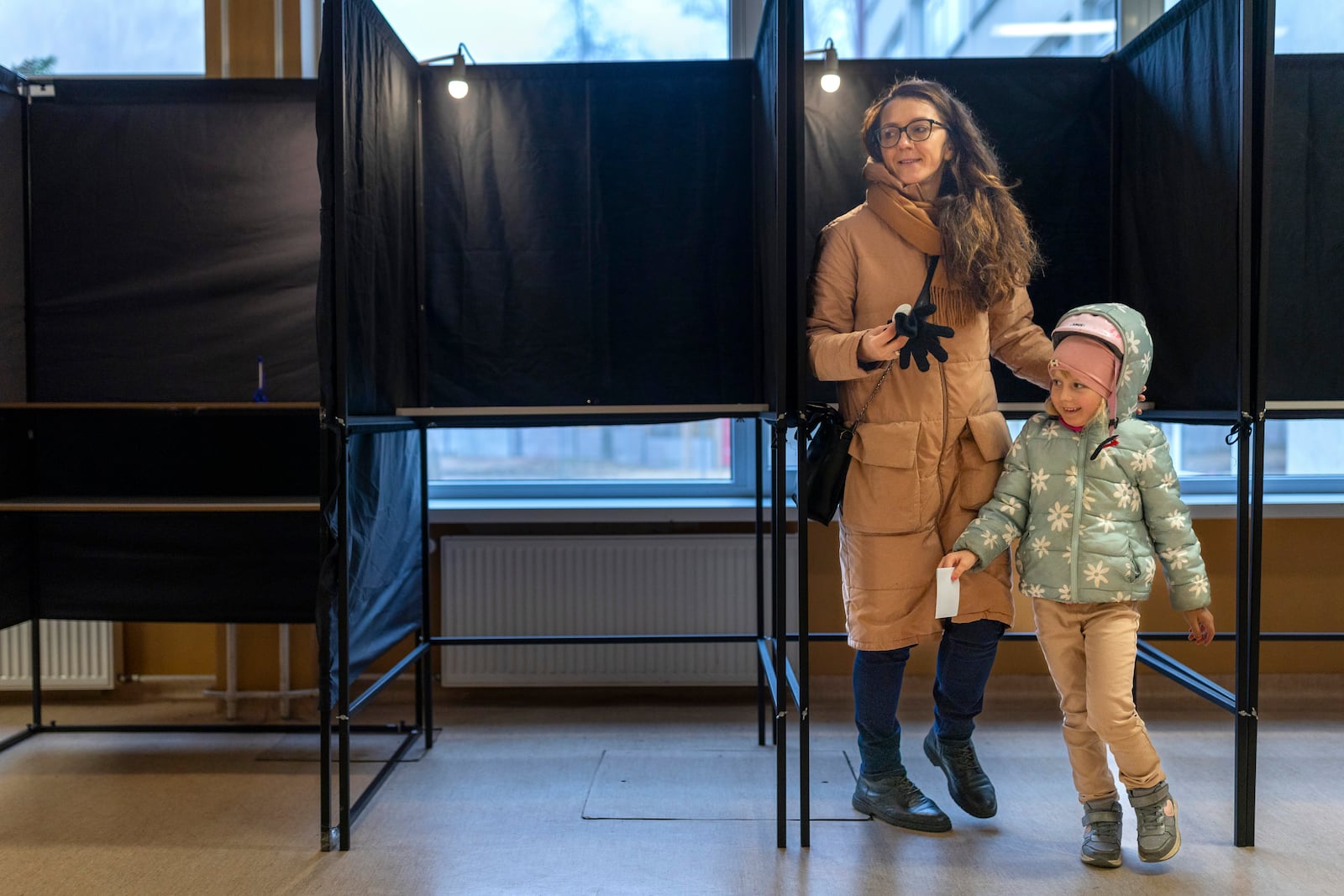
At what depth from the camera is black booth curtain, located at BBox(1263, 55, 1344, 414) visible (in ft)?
7.82

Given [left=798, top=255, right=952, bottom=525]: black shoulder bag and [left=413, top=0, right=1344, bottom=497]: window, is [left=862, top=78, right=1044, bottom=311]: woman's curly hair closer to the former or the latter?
[left=798, top=255, right=952, bottom=525]: black shoulder bag

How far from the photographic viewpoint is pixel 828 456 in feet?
6.49

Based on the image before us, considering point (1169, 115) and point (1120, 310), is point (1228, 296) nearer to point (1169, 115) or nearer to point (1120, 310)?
point (1120, 310)

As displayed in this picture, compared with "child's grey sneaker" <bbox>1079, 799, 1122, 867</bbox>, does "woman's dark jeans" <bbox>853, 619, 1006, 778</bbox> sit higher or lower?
higher

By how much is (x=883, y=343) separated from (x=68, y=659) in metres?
2.66

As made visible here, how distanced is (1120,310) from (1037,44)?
5.09ft

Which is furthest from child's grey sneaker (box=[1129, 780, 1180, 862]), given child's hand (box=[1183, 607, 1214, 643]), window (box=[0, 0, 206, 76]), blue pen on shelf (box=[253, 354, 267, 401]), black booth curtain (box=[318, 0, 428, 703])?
window (box=[0, 0, 206, 76])

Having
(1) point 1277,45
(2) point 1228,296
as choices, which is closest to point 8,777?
(2) point 1228,296

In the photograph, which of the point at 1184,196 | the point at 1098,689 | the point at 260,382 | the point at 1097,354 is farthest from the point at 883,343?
the point at 260,382

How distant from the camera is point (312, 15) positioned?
9.31ft

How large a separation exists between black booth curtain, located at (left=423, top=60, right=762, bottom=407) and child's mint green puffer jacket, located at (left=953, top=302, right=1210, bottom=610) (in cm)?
92

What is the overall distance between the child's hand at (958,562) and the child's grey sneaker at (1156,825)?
57 centimetres

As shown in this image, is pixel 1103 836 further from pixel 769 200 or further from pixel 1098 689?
pixel 769 200

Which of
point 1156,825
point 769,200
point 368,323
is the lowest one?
point 1156,825
